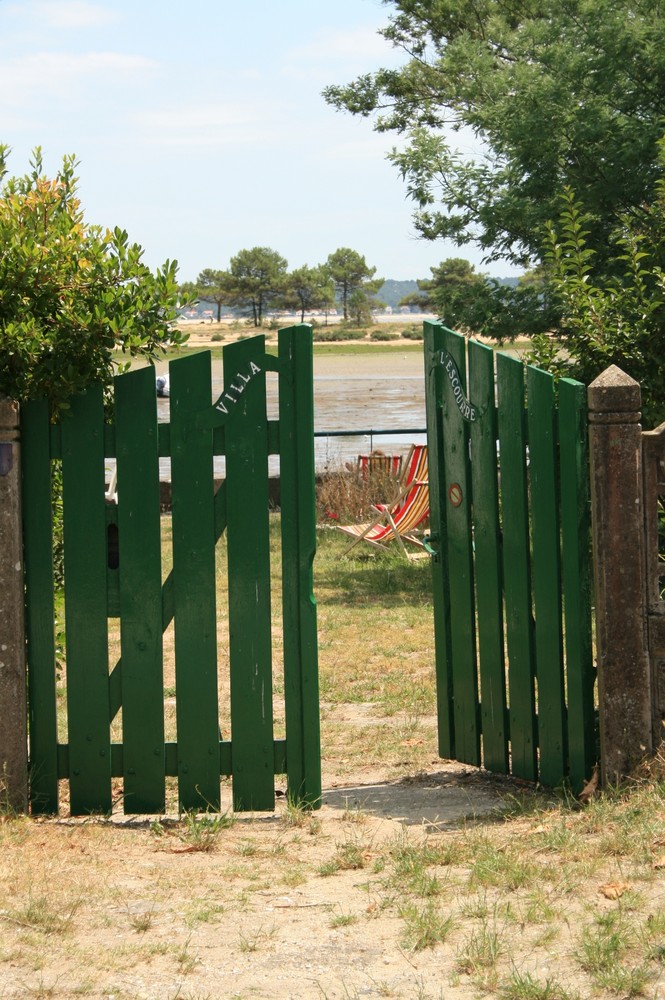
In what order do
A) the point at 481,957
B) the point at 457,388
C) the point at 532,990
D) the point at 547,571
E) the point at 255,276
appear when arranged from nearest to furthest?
the point at 532,990
the point at 481,957
the point at 547,571
the point at 457,388
the point at 255,276

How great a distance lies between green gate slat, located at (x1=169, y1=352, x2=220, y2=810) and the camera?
4.93m

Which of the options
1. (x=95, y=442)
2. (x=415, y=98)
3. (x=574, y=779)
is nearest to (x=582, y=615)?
(x=574, y=779)

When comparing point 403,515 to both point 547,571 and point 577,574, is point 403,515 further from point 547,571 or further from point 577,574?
point 577,574

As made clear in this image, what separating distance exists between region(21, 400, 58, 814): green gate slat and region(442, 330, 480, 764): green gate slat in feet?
6.18

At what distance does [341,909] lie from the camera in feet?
12.8

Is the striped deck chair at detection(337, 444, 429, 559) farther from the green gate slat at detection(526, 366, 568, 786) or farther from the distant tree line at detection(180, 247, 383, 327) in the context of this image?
the distant tree line at detection(180, 247, 383, 327)

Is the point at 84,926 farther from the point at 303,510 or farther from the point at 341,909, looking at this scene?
the point at 303,510

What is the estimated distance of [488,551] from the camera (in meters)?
5.42

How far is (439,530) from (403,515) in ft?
23.5

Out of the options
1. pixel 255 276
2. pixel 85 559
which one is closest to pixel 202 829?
pixel 85 559

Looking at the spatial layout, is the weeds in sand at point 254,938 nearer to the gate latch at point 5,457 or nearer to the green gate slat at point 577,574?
the green gate slat at point 577,574

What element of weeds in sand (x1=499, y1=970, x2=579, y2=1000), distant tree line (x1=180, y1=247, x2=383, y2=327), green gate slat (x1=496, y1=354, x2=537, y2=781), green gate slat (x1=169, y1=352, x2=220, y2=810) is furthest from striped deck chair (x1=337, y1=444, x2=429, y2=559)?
distant tree line (x1=180, y1=247, x2=383, y2=327)

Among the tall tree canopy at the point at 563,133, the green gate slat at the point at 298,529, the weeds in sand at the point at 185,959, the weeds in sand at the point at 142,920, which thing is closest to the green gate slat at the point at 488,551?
the green gate slat at the point at 298,529

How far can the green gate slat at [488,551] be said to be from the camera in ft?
17.5
